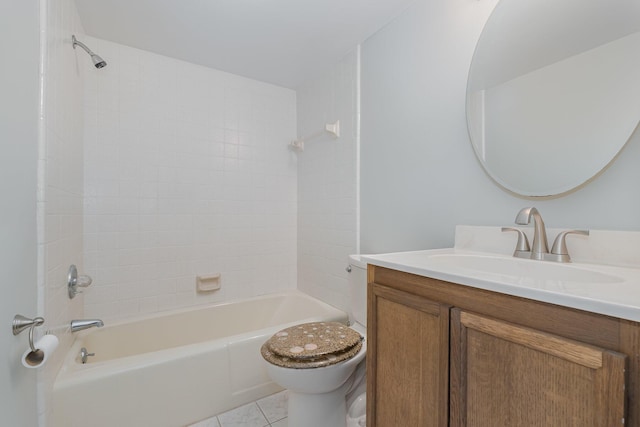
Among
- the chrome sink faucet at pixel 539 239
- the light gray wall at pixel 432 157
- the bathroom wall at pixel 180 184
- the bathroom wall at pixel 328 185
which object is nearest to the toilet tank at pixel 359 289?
the light gray wall at pixel 432 157

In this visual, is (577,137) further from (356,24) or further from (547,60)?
(356,24)

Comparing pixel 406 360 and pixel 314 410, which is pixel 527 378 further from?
pixel 314 410

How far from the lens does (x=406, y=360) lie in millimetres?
834

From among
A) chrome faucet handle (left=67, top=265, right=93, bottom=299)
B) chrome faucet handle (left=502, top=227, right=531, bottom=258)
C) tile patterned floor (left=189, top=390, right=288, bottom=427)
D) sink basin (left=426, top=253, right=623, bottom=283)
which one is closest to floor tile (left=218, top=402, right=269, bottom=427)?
tile patterned floor (left=189, top=390, right=288, bottom=427)

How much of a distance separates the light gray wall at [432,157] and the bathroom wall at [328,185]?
12 cm

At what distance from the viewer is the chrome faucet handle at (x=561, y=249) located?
2.99ft

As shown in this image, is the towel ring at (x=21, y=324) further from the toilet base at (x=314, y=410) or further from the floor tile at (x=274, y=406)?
the floor tile at (x=274, y=406)

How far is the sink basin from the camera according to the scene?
2.61 ft

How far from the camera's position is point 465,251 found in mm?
1193

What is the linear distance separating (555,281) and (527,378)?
0.26m

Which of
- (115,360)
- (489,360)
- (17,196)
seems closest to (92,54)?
(17,196)

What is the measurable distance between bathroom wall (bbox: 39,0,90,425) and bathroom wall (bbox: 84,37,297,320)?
0.18 meters

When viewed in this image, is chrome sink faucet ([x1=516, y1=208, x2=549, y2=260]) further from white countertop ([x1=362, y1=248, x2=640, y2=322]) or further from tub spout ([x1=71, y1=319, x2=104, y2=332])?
tub spout ([x1=71, y1=319, x2=104, y2=332])

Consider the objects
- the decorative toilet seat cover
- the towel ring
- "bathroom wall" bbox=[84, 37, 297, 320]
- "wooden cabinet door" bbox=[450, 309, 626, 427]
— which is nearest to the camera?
"wooden cabinet door" bbox=[450, 309, 626, 427]
